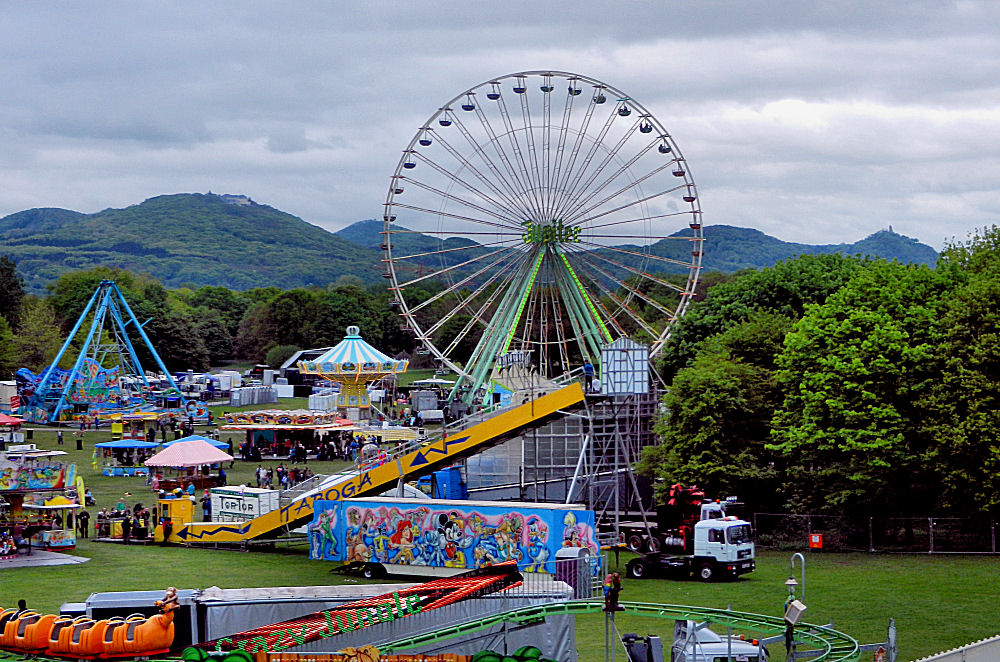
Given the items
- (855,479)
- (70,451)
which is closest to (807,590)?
(855,479)

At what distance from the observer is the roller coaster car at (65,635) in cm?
2472

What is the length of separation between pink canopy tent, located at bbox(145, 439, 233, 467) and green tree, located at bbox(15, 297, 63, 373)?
250 feet

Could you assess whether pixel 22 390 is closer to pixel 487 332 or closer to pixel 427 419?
Answer: pixel 427 419

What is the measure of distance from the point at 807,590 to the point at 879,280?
15540 mm

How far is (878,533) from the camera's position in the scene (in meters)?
43.0

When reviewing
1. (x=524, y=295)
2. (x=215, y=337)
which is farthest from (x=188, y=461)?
(x=215, y=337)

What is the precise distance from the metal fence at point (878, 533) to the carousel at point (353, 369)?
156 feet

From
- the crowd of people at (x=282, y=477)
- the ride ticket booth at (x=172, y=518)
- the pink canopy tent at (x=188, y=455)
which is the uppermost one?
the pink canopy tent at (x=188, y=455)

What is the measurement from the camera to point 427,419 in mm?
98062

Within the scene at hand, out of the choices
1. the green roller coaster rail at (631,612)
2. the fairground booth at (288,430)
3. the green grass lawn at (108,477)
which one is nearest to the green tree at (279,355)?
the green grass lawn at (108,477)

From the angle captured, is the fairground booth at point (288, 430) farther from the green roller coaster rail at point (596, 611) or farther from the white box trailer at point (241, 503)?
the green roller coaster rail at point (596, 611)

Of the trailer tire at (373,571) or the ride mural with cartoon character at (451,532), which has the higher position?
the ride mural with cartoon character at (451,532)

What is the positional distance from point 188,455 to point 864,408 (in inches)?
1106

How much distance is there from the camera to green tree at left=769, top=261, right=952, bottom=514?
41844 millimetres
